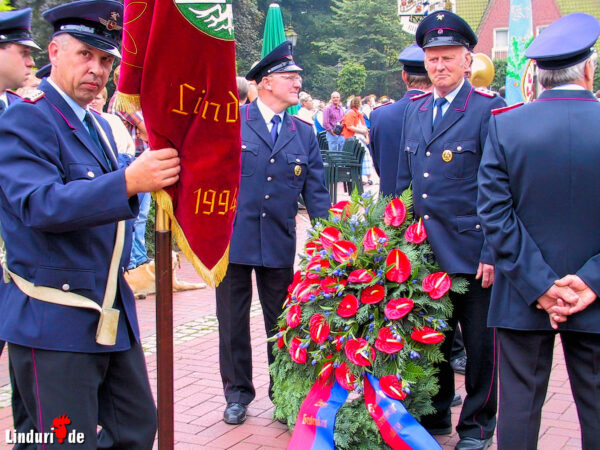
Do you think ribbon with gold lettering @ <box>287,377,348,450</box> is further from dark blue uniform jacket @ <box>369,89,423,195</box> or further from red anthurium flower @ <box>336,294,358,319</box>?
dark blue uniform jacket @ <box>369,89,423,195</box>

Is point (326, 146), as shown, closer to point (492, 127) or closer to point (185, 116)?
point (492, 127)

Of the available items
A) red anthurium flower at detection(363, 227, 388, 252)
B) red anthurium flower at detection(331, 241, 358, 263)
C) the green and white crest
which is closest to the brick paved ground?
red anthurium flower at detection(331, 241, 358, 263)

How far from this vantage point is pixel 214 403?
15.7 ft

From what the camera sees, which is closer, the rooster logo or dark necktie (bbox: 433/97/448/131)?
the rooster logo

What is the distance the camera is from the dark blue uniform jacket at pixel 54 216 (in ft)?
7.59

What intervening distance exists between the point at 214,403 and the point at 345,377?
1.52m

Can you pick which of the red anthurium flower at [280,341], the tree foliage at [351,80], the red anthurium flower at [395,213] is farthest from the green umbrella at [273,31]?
the tree foliage at [351,80]

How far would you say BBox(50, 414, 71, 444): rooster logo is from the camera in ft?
8.26

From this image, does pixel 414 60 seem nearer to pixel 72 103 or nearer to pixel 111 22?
pixel 111 22

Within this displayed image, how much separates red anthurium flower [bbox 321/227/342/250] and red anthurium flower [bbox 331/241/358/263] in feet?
0.22

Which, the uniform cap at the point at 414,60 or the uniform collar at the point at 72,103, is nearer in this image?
the uniform collar at the point at 72,103

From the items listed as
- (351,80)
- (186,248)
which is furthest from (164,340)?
(351,80)

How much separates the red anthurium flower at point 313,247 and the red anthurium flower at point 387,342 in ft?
2.11

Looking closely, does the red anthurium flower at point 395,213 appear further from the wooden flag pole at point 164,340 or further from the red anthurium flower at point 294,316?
the wooden flag pole at point 164,340
